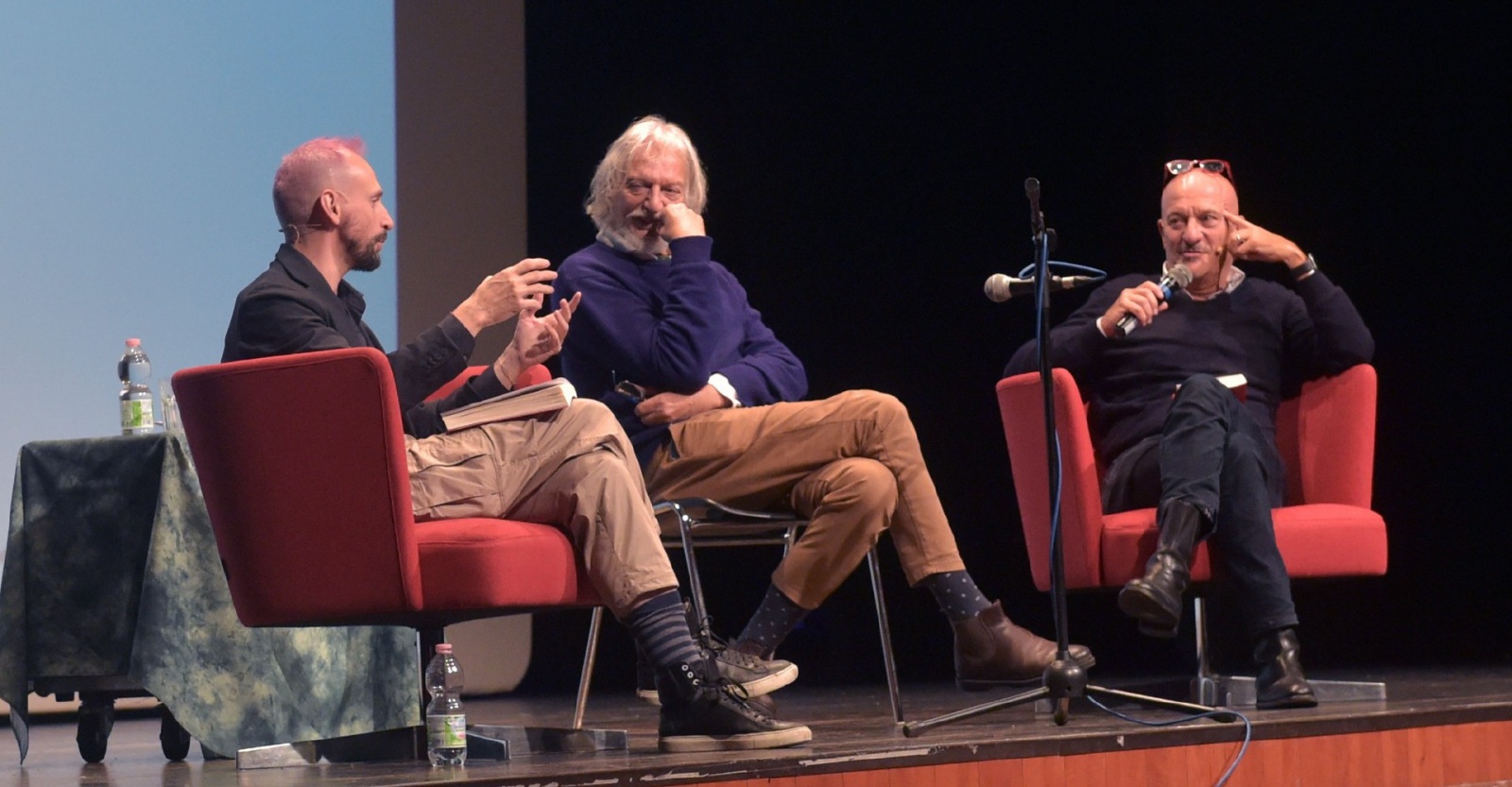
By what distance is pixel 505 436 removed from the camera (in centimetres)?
244

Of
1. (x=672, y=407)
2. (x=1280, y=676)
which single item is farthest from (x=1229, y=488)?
(x=672, y=407)

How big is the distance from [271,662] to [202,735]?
A: 198 mm

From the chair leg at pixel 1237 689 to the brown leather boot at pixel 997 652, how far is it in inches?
21.0

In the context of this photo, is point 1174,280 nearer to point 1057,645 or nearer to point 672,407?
point 1057,645

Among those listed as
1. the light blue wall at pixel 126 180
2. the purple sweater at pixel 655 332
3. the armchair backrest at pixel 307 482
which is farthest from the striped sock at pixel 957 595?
the light blue wall at pixel 126 180

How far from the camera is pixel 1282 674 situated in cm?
284

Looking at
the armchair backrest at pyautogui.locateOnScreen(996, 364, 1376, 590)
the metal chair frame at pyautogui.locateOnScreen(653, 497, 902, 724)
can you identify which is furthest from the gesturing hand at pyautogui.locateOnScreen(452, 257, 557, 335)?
the armchair backrest at pyautogui.locateOnScreen(996, 364, 1376, 590)

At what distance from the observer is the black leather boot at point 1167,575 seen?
2.71m

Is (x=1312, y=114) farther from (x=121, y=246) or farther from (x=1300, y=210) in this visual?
(x=121, y=246)

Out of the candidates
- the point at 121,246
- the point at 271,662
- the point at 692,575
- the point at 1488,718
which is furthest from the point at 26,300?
the point at 1488,718

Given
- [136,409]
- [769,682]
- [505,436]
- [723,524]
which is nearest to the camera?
[505,436]

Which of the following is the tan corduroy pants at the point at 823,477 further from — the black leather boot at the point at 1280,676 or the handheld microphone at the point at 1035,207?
the black leather boot at the point at 1280,676

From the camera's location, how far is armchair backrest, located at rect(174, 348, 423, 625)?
227 centimetres

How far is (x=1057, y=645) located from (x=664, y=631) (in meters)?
0.70
